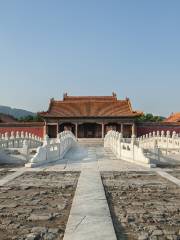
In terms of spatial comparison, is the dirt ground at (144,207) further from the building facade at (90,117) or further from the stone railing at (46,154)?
the building facade at (90,117)

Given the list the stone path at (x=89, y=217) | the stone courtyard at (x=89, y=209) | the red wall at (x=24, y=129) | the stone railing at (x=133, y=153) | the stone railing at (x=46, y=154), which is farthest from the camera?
the red wall at (x=24, y=129)

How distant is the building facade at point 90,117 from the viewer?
3962 cm

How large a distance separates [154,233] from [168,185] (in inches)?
146

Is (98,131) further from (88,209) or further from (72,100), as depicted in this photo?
(88,209)

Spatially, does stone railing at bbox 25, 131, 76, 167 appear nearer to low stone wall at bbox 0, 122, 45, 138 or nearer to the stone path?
the stone path

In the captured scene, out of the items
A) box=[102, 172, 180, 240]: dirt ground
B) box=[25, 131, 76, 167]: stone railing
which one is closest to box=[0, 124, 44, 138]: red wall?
box=[25, 131, 76, 167]: stone railing

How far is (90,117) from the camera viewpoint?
39531 mm

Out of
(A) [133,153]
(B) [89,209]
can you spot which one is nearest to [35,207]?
(B) [89,209]

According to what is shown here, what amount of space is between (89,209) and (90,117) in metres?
34.5

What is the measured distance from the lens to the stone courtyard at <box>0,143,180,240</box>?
3.99m

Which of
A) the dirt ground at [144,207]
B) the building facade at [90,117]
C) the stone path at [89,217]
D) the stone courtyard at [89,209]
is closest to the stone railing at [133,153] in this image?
the dirt ground at [144,207]

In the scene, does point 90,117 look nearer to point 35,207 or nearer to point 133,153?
point 133,153

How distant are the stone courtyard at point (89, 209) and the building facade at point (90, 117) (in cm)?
3129

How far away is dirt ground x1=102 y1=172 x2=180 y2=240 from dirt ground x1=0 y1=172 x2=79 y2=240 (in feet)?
2.61
